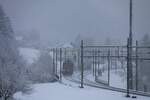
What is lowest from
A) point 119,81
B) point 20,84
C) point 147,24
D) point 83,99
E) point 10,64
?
point 119,81

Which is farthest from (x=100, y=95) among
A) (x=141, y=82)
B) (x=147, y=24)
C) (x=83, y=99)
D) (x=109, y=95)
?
(x=147, y=24)

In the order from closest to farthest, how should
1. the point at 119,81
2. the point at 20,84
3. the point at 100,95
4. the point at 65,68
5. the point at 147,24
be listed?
the point at 20,84 < the point at 100,95 < the point at 65,68 < the point at 119,81 < the point at 147,24

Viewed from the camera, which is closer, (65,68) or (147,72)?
(65,68)

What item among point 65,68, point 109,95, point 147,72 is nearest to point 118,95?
point 109,95

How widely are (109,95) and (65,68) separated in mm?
13644

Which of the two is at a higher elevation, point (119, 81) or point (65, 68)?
point (65, 68)

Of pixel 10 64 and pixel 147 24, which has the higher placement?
pixel 147 24

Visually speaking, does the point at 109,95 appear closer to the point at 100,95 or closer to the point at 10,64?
the point at 100,95

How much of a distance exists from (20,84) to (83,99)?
10.5 ft

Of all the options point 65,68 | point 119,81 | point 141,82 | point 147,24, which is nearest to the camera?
point 65,68

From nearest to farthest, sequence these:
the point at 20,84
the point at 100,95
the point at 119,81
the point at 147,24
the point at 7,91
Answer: the point at 7,91, the point at 20,84, the point at 100,95, the point at 119,81, the point at 147,24

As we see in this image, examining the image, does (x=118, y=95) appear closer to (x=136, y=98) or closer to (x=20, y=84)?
(x=136, y=98)

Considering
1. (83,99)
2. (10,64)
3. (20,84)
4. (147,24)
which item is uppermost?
(147,24)

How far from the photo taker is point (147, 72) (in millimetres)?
28750
